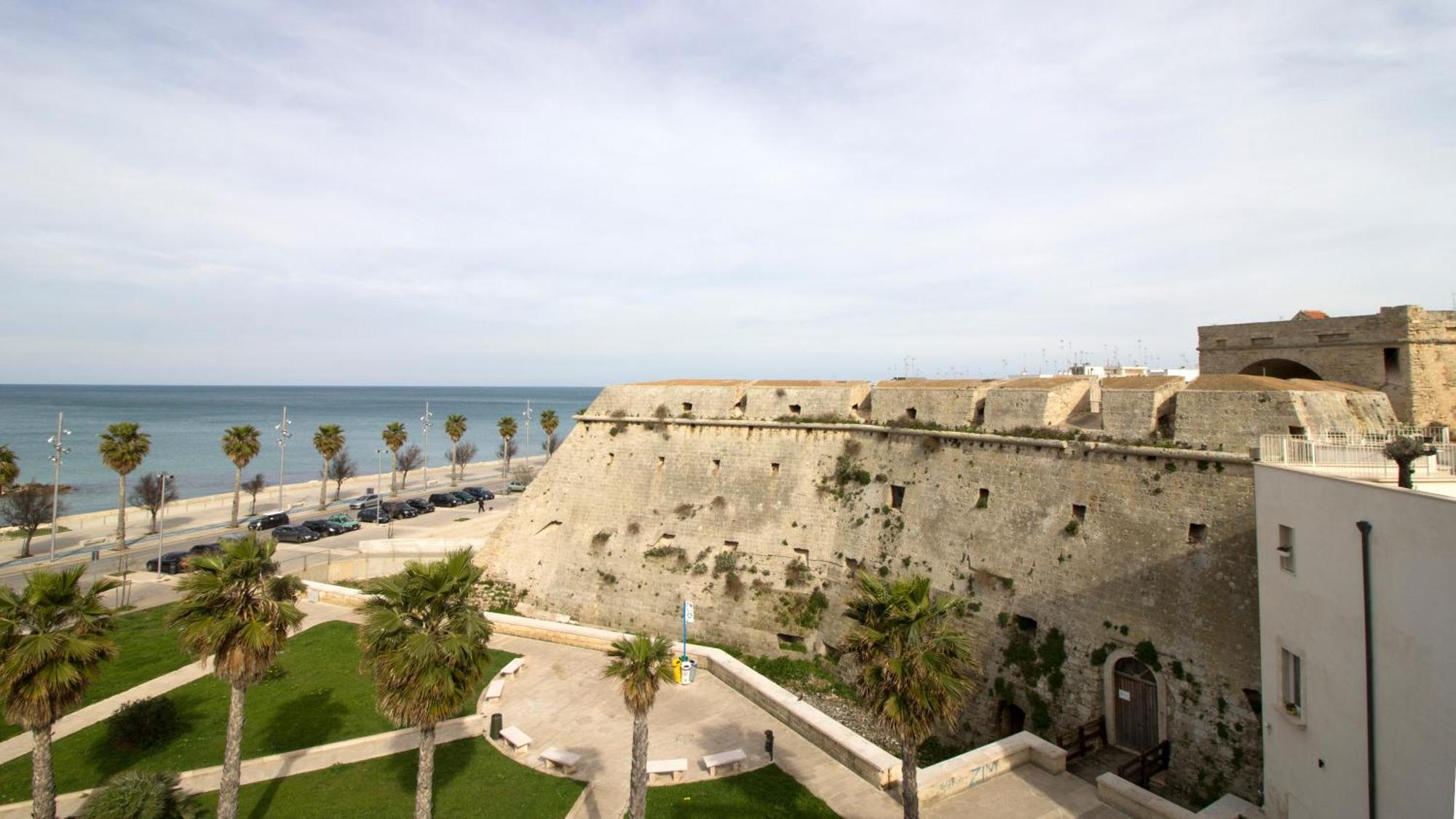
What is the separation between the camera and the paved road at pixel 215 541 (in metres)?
28.8

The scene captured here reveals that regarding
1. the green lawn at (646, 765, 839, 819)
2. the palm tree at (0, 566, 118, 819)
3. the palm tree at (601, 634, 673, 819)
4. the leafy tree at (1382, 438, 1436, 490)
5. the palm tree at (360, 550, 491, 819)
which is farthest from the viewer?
the green lawn at (646, 765, 839, 819)

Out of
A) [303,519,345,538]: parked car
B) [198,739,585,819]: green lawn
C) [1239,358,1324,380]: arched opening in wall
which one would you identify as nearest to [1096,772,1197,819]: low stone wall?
[198,739,585,819]: green lawn

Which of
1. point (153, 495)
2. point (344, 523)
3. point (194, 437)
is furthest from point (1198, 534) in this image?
point (194, 437)

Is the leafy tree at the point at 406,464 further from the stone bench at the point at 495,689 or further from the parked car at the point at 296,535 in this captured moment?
the stone bench at the point at 495,689

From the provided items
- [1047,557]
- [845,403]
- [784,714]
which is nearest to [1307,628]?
[1047,557]

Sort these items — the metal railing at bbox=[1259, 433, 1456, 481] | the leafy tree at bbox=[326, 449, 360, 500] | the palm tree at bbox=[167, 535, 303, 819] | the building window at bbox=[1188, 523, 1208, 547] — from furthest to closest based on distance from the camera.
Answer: the leafy tree at bbox=[326, 449, 360, 500], the building window at bbox=[1188, 523, 1208, 547], the palm tree at bbox=[167, 535, 303, 819], the metal railing at bbox=[1259, 433, 1456, 481]

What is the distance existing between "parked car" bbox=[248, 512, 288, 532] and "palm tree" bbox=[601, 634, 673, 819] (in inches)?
1337

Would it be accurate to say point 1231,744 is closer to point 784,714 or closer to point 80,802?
point 784,714

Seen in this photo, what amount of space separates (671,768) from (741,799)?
5.07 ft

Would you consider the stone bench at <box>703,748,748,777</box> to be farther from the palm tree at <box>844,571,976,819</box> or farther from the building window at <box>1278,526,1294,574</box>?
the building window at <box>1278,526,1294,574</box>

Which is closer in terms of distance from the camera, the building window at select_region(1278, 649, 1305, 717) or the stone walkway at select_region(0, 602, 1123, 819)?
the building window at select_region(1278, 649, 1305, 717)

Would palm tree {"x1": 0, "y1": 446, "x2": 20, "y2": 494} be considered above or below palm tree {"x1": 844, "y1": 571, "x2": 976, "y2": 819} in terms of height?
above

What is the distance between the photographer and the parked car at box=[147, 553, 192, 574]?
96.0 ft

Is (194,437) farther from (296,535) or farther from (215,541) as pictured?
(296,535)
